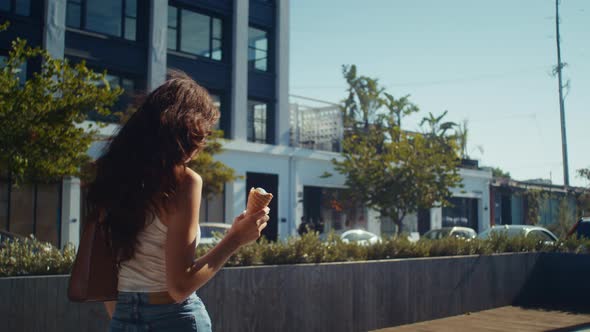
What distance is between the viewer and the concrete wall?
559 centimetres

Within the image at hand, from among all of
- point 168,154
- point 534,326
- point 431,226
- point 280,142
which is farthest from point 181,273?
point 431,226

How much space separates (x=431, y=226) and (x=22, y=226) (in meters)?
24.0

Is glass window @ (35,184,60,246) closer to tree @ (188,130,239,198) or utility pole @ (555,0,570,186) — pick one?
tree @ (188,130,239,198)

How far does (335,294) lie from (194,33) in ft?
62.9

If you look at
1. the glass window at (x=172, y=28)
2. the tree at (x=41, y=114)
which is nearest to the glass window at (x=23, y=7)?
the glass window at (x=172, y=28)

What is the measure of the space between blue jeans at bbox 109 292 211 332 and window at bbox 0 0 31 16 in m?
19.7

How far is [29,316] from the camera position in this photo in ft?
17.9

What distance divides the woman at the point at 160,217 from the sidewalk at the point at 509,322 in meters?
6.63

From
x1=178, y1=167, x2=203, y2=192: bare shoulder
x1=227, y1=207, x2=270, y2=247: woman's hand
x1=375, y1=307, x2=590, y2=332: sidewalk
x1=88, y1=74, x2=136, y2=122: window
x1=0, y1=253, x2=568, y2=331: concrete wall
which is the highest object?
x1=88, y1=74, x2=136, y2=122: window

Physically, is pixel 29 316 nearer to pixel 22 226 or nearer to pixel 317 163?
pixel 22 226

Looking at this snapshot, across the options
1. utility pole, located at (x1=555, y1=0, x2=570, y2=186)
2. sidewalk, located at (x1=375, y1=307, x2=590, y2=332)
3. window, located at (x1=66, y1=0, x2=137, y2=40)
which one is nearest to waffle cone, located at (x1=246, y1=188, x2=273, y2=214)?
sidewalk, located at (x1=375, y1=307, x2=590, y2=332)

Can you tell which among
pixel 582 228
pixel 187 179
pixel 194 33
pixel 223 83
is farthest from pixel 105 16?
Answer: pixel 187 179

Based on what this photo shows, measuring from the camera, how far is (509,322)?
9.38 m

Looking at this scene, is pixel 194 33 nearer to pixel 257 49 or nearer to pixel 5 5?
pixel 257 49
